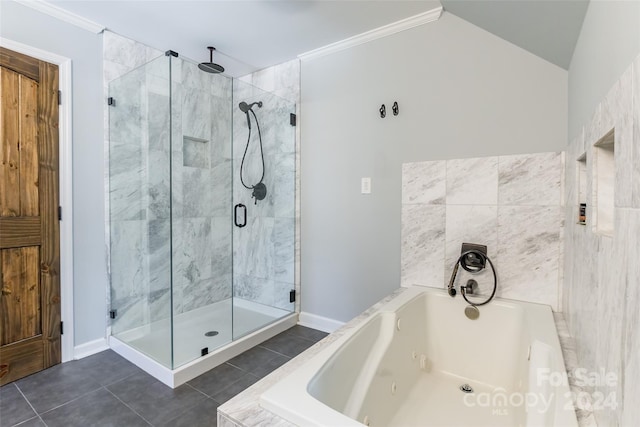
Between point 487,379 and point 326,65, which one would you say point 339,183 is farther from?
point 487,379

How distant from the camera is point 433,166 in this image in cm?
222

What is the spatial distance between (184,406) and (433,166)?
2.19 metres

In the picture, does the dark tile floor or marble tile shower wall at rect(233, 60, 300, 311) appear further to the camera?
marble tile shower wall at rect(233, 60, 300, 311)

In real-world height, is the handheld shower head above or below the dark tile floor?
above

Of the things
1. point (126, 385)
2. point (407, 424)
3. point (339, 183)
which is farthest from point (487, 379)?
point (126, 385)

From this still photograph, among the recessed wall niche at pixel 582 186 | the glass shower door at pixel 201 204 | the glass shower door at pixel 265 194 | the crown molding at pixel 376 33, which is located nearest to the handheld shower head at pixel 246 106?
the glass shower door at pixel 265 194

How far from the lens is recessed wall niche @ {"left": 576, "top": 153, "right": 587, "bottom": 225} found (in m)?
1.30

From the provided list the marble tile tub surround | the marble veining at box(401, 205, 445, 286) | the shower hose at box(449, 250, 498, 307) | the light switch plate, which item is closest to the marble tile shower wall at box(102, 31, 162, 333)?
the light switch plate

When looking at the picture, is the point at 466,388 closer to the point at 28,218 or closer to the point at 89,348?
the point at 89,348

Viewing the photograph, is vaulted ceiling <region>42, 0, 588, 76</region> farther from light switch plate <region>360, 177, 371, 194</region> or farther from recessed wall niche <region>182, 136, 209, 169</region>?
light switch plate <region>360, 177, 371, 194</region>

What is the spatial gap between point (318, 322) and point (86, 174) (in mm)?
2235

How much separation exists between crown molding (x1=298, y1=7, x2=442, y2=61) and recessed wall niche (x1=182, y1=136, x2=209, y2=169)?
1.23m

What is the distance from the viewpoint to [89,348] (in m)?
2.33

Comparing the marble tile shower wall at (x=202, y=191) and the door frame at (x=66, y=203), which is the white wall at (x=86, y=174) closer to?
the door frame at (x=66, y=203)
